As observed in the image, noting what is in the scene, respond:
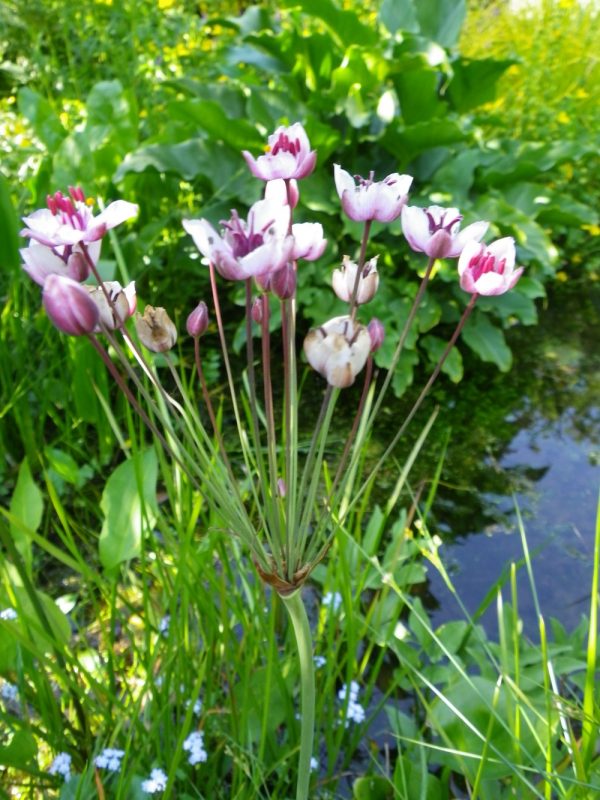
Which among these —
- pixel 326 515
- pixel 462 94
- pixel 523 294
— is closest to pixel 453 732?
pixel 326 515

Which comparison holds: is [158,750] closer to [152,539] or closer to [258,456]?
[152,539]

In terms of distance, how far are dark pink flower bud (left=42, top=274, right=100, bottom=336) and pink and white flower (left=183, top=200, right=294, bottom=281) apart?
0.09 metres

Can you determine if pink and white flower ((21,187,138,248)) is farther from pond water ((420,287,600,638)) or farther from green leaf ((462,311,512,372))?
green leaf ((462,311,512,372))

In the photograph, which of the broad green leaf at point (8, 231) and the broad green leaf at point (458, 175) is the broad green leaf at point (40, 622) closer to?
the broad green leaf at point (8, 231)

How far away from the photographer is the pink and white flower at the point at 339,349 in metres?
0.55

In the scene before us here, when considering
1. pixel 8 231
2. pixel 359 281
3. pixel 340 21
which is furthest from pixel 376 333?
pixel 340 21

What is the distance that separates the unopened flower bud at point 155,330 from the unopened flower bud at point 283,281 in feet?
0.32

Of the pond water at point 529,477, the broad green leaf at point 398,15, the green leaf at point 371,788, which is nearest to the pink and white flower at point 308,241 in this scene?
the green leaf at point 371,788

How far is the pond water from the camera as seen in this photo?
4.90 feet

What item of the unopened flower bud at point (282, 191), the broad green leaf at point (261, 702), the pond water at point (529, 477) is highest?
the unopened flower bud at point (282, 191)

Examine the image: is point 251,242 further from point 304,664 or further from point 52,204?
point 304,664

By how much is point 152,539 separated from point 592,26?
3.55m

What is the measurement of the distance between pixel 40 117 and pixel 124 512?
5.15 feet

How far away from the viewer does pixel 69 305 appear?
52 centimetres
